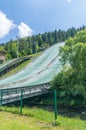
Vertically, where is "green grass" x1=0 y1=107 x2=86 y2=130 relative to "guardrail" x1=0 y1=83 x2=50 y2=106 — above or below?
below

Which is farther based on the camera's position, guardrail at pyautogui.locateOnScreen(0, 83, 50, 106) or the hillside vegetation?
the hillside vegetation

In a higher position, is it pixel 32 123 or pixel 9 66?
pixel 9 66

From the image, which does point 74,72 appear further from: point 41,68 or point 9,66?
point 9,66

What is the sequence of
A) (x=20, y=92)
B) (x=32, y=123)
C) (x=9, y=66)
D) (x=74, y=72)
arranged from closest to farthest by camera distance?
(x=32, y=123)
(x=20, y=92)
(x=74, y=72)
(x=9, y=66)

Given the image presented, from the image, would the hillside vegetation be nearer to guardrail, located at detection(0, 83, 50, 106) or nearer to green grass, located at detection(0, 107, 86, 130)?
guardrail, located at detection(0, 83, 50, 106)

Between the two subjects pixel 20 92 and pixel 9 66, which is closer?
pixel 20 92

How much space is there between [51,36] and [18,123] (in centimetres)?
14180

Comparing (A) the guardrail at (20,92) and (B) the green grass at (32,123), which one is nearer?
(B) the green grass at (32,123)

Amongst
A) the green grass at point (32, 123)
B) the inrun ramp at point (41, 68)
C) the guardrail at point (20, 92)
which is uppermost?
the inrun ramp at point (41, 68)

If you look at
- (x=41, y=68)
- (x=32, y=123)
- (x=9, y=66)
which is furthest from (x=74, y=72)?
(x=9, y=66)

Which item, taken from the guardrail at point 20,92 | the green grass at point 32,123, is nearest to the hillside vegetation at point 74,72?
the guardrail at point 20,92

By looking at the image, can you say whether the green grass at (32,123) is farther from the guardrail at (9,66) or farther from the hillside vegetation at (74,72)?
the guardrail at (9,66)

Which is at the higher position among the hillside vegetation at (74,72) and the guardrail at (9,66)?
the guardrail at (9,66)

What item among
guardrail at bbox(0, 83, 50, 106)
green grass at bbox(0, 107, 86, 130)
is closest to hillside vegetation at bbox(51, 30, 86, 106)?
guardrail at bbox(0, 83, 50, 106)
